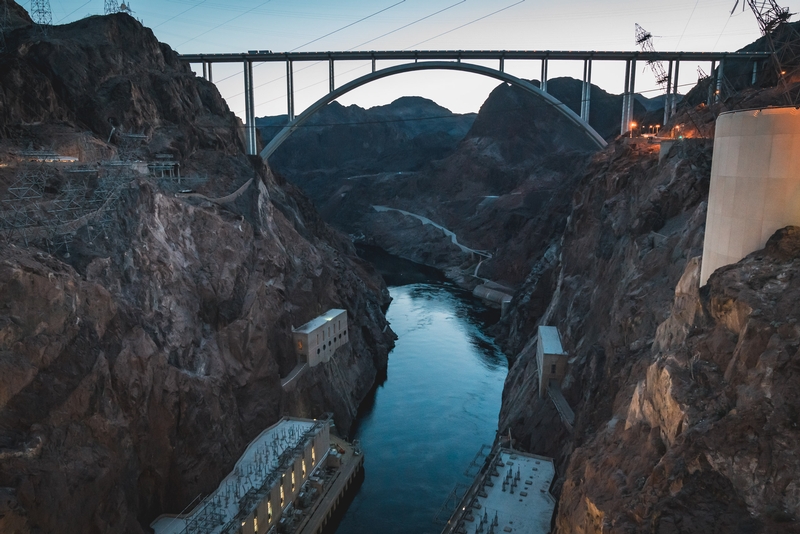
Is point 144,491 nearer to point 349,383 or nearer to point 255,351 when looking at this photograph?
point 255,351

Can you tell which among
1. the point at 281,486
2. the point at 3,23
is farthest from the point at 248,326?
the point at 3,23

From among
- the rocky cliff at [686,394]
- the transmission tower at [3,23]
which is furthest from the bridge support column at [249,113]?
the rocky cliff at [686,394]

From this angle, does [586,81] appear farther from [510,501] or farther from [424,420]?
[510,501]

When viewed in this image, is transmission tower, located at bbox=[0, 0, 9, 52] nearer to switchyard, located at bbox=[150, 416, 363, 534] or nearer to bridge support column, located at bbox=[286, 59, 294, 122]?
bridge support column, located at bbox=[286, 59, 294, 122]

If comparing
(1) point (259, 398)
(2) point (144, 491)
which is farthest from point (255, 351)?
(2) point (144, 491)

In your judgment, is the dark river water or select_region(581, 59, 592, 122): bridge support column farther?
select_region(581, 59, 592, 122): bridge support column

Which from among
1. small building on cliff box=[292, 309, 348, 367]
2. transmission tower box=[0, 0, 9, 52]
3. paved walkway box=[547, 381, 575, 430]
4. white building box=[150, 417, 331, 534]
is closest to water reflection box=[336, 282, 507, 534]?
white building box=[150, 417, 331, 534]

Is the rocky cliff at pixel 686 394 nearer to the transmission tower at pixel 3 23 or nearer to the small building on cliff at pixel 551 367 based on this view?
the small building on cliff at pixel 551 367
